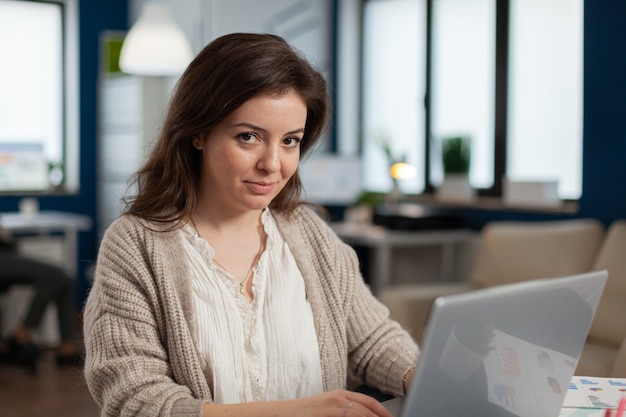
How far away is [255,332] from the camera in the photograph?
1420 millimetres

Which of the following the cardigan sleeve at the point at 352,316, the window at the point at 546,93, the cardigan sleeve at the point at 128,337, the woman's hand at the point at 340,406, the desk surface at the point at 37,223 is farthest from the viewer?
the desk surface at the point at 37,223

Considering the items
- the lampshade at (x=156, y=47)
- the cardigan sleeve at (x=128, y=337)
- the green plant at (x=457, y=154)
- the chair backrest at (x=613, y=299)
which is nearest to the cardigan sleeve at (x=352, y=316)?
the cardigan sleeve at (x=128, y=337)

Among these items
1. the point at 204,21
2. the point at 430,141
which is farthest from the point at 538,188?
the point at 204,21

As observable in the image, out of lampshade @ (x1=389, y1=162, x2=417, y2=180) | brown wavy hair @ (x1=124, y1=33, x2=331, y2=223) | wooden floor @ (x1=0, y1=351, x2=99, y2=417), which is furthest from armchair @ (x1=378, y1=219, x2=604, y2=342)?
brown wavy hair @ (x1=124, y1=33, x2=331, y2=223)

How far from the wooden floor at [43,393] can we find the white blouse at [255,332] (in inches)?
82.9

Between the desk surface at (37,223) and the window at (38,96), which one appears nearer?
the desk surface at (37,223)

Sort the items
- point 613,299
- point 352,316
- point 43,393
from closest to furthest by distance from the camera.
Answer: point 352,316 → point 613,299 → point 43,393

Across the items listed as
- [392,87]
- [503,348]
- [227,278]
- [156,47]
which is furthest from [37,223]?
[503,348]

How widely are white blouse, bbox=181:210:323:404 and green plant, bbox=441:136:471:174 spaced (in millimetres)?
3435

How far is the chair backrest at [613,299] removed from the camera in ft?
10.6

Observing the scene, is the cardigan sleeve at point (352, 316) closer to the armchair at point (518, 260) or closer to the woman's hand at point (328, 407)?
the woman's hand at point (328, 407)

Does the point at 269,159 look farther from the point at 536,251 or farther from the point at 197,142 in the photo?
the point at 536,251

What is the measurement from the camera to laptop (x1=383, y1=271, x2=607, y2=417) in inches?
34.9

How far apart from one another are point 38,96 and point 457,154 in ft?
11.2
